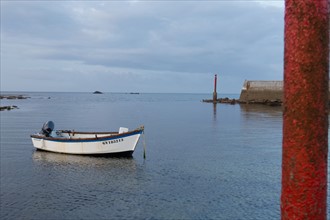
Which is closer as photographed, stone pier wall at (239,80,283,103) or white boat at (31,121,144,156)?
white boat at (31,121,144,156)

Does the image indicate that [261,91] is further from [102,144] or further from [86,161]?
[86,161]

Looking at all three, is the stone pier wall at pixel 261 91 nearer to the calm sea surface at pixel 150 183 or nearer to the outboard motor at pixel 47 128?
the calm sea surface at pixel 150 183

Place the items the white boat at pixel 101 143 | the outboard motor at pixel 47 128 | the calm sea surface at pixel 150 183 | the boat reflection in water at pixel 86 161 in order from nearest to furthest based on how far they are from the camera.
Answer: the calm sea surface at pixel 150 183 < the boat reflection in water at pixel 86 161 < the white boat at pixel 101 143 < the outboard motor at pixel 47 128

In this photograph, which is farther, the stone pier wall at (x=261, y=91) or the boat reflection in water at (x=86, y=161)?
the stone pier wall at (x=261, y=91)

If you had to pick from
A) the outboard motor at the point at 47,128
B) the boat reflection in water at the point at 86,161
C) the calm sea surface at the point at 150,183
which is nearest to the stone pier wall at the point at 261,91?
the calm sea surface at the point at 150,183

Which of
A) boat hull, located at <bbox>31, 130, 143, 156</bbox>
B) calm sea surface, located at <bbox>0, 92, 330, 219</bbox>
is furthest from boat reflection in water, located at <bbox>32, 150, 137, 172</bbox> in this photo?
boat hull, located at <bbox>31, 130, 143, 156</bbox>

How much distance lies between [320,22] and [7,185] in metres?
20.1

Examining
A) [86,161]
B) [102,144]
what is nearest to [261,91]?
[102,144]

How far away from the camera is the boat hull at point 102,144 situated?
2703 cm

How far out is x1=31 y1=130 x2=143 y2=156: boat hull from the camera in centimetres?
2703

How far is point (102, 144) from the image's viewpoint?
89.9ft

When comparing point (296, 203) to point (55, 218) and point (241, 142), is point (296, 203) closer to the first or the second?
point (55, 218)

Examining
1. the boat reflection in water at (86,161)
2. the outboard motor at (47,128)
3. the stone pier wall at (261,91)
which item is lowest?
the boat reflection in water at (86,161)

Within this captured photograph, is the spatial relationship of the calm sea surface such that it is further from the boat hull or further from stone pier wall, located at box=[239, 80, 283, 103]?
stone pier wall, located at box=[239, 80, 283, 103]
